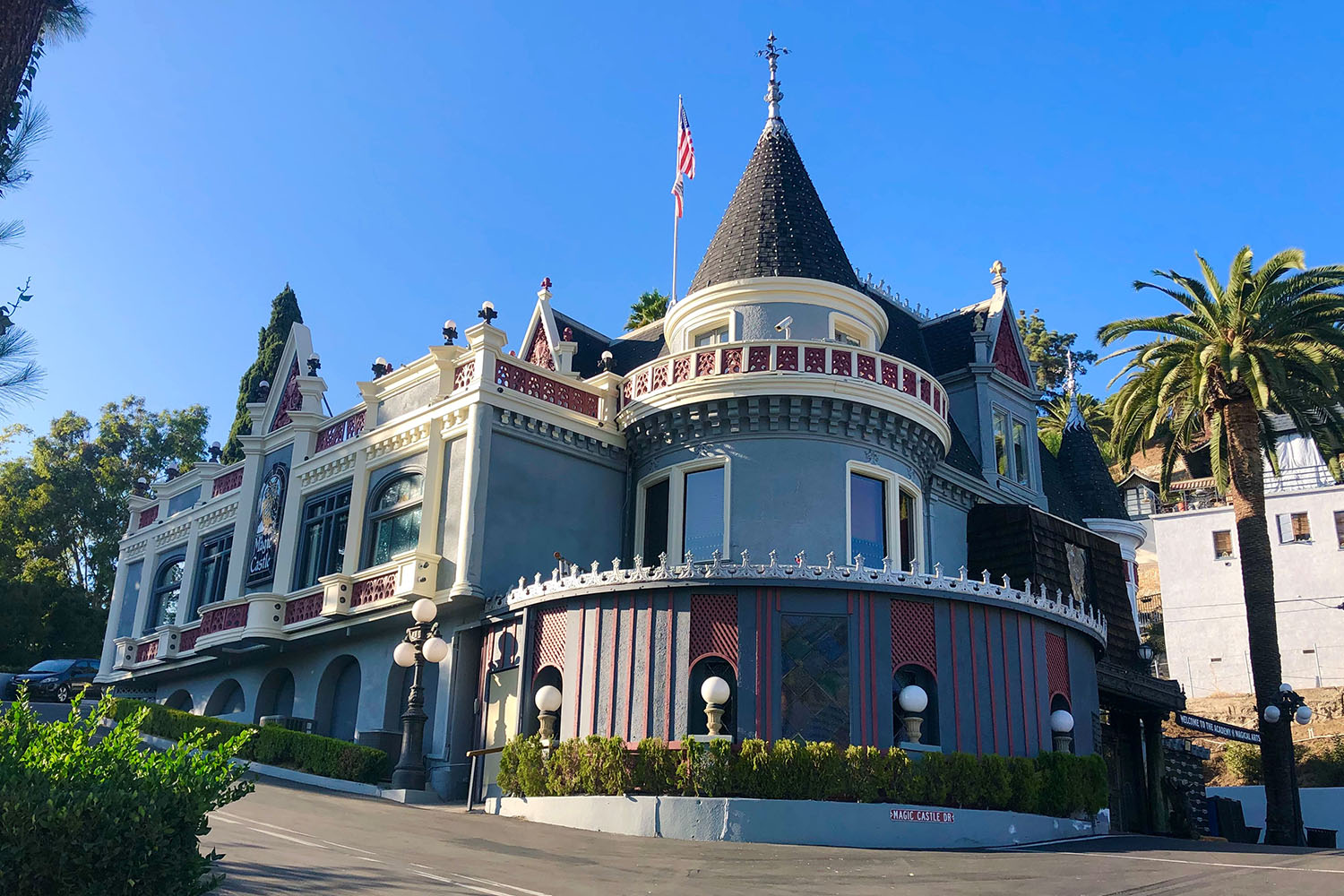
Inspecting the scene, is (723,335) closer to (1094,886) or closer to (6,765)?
(1094,886)

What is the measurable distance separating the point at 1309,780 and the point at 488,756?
106 feet

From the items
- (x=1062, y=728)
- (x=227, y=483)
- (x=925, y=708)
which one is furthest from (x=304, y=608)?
(x=1062, y=728)

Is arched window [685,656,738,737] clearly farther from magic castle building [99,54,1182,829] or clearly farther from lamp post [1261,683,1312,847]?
lamp post [1261,683,1312,847]

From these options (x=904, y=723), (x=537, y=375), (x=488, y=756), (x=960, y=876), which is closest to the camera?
(x=960, y=876)

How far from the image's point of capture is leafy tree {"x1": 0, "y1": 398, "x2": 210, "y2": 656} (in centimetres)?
5556

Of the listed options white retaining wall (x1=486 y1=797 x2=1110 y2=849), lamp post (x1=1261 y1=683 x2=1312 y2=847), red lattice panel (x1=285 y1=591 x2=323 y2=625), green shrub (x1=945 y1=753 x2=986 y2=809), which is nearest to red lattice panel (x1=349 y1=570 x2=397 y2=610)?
red lattice panel (x1=285 y1=591 x2=323 y2=625)

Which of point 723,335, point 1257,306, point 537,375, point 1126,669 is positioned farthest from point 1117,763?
point 537,375

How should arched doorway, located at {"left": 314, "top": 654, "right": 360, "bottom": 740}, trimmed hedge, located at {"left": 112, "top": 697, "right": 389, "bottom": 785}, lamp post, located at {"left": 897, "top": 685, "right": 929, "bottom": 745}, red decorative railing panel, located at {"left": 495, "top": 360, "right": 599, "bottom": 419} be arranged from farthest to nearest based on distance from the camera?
arched doorway, located at {"left": 314, "top": 654, "right": 360, "bottom": 740} → red decorative railing panel, located at {"left": 495, "top": 360, "right": 599, "bottom": 419} → trimmed hedge, located at {"left": 112, "top": 697, "right": 389, "bottom": 785} → lamp post, located at {"left": 897, "top": 685, "right": 929, "bottom": 745}

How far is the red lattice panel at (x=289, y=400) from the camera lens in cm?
3359

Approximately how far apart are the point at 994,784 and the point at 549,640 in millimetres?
8233

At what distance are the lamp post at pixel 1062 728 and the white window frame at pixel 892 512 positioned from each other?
14.1 feet

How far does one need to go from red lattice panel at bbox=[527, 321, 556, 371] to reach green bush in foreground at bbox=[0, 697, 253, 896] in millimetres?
23631

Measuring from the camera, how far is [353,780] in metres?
23.9

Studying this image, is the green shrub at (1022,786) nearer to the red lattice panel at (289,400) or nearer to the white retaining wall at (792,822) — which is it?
the white retaining wall at (792,822)
